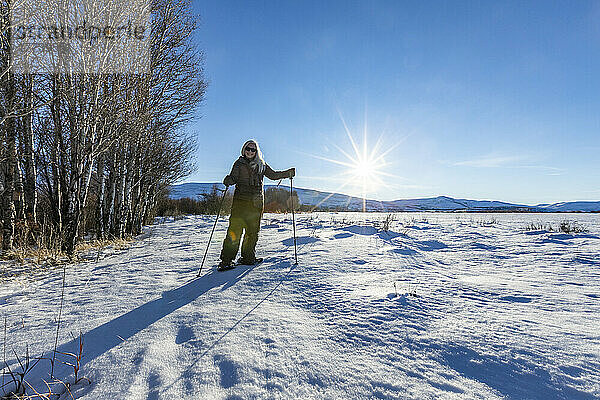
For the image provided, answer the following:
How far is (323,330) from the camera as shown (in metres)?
1.80

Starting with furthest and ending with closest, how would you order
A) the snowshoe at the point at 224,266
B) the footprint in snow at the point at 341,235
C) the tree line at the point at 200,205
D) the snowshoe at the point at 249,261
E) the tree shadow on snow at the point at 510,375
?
1. the tree line at the point at 200,205
2. the footprint in snow at the point at 341,235
3. the snowshoe at the point at 249,261
4. the snowshoe at the point at 224,266
5. the tree shadow on snow at the point at 510,375

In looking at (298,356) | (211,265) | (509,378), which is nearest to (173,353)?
(298,356)

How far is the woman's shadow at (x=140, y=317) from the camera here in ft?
5.30

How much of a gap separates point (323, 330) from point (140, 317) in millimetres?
1413

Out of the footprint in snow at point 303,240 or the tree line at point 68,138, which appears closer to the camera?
the tree line at point 68,138

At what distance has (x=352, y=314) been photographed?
2.02m

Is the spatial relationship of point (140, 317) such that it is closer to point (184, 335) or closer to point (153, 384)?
point (184, 335)

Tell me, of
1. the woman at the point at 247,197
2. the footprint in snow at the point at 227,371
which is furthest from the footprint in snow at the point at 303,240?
the footprint in snow at the point at 227,371

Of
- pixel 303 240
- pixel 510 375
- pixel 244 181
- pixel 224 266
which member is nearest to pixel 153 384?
pixel 510 375

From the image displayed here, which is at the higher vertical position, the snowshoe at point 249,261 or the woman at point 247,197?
the woman at point 247,197

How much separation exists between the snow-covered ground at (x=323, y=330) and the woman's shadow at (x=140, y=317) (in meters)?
0.01

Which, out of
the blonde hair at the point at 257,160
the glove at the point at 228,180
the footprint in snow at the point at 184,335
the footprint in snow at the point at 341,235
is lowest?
the footprint in snow at the point at 184,335

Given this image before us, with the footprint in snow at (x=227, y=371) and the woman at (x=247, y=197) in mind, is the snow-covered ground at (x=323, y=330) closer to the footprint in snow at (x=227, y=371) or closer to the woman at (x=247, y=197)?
the footprint in snow at (x=227, y=371)

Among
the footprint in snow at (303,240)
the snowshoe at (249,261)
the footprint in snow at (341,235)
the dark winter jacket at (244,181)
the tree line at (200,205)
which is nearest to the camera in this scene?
the snowshoe at (249,261)
